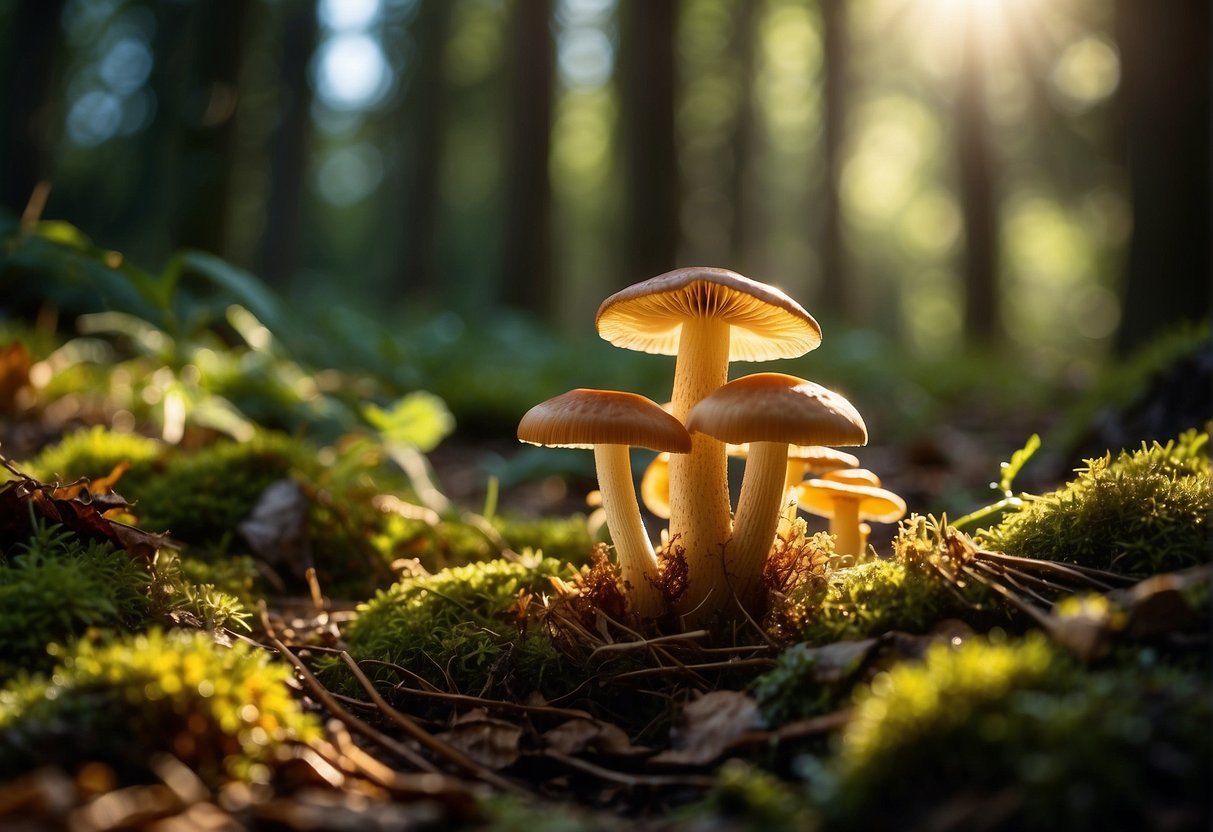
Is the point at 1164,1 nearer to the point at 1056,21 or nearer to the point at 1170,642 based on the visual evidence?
the point at 1170,642

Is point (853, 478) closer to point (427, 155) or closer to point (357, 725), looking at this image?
point (357, 725)

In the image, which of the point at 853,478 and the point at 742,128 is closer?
the point at 853,478

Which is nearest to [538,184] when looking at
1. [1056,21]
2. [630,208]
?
[630,208]

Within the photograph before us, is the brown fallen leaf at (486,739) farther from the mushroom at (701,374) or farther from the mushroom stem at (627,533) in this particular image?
the mushroom at (701,374)

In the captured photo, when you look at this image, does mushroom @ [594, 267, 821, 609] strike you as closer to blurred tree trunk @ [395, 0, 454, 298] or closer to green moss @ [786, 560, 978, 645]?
green moss @ [786, 560, 978, 645]

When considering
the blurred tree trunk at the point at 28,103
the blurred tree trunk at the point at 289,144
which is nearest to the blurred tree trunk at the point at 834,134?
the blurred tree trunk at the point at 289,144

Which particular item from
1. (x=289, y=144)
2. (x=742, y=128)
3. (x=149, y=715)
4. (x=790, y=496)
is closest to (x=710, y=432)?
(x=790, y=496)

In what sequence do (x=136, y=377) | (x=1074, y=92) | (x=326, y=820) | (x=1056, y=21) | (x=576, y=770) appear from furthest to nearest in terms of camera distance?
(x=1074, y=92) < (x=1056, y=21) < (x=136, y=377) < (x=576, y=770) < (x=326, y=820)
